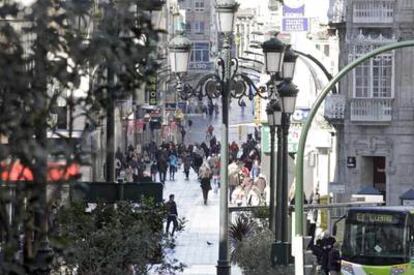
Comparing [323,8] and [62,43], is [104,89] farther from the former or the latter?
[323,8]

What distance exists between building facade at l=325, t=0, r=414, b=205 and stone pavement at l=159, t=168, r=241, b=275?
4.64 metres

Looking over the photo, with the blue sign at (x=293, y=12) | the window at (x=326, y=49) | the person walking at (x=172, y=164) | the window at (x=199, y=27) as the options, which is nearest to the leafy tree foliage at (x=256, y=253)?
the blue sign at (x=293, y=12)

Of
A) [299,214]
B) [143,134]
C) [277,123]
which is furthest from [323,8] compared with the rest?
[299,214]

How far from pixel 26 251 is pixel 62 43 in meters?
2.22

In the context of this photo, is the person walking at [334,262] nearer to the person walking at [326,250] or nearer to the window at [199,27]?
the person walking at [326,250]

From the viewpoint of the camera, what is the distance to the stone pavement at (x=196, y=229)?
36.7 metres

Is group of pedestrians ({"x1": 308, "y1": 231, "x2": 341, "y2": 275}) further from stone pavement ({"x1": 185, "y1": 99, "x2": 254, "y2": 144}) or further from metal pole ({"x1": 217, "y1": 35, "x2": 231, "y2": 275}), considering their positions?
stone pavement ({"x1": 185, "y1": 99, "x2": 254, "y2": 144})

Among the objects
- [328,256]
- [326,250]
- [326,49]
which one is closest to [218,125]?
[326,49]

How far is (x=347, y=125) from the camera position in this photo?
48781mm

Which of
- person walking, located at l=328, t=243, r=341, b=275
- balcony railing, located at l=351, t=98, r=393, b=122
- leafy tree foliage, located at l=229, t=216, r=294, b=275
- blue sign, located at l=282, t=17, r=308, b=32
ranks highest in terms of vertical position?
blue sign, located at l=282, t=17, r=308, b=32

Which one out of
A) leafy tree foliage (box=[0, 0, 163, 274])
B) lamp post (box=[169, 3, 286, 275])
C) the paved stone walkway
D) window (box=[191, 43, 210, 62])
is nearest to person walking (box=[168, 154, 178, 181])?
the paved stone walkway

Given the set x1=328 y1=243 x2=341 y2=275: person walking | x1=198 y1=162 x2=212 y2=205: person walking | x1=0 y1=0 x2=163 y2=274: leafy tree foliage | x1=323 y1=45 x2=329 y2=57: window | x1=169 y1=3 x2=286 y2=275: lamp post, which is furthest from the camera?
x1=323 y1=45 x2=329 y2=57: window

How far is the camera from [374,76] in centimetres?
4862

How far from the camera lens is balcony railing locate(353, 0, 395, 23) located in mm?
47600
